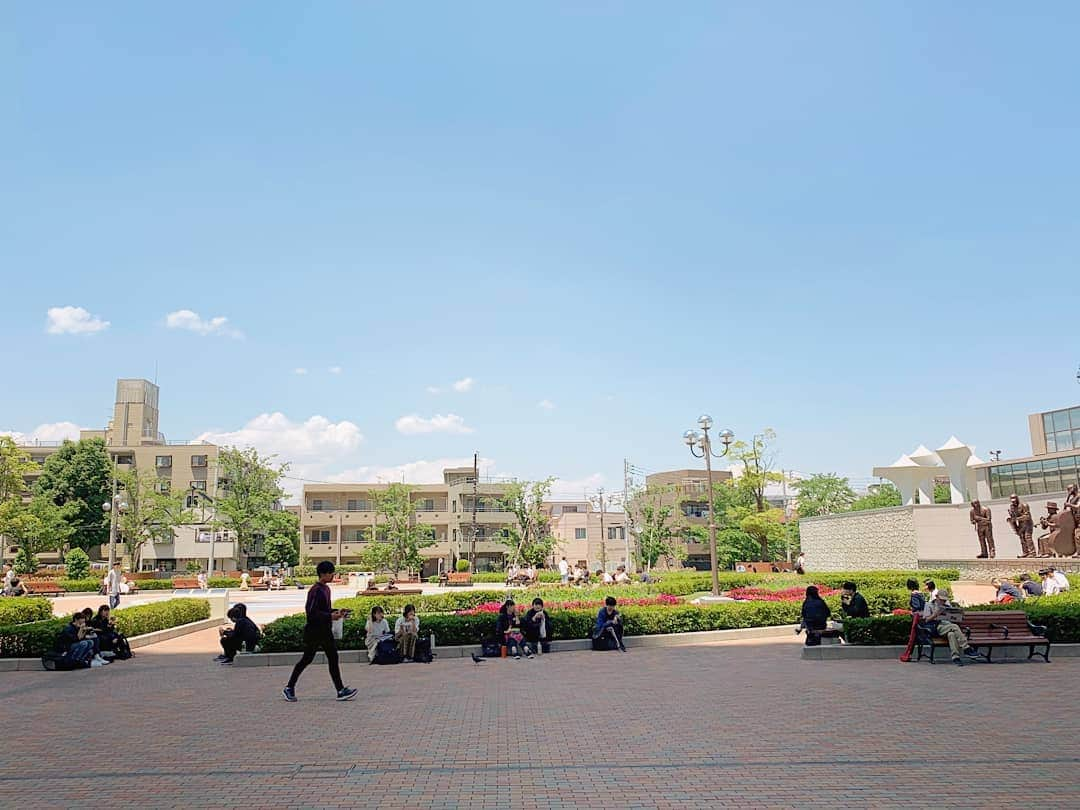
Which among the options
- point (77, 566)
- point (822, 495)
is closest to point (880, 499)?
point (822, 495)

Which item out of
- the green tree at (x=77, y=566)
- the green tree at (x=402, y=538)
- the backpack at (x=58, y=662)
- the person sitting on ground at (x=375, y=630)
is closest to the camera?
the backpack at (x=58, y=662)

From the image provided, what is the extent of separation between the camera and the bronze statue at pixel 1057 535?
87.0ft

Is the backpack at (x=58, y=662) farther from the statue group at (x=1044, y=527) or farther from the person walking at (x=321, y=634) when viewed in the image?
the statue group at (x=1044, y=527)

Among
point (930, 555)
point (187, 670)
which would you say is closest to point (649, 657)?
point (187, 670)

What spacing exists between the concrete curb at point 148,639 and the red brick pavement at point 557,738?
115 centimetres

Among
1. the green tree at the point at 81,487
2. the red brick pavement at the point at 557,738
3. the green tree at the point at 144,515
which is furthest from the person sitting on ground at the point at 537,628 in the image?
the green tree at the point at 81,487

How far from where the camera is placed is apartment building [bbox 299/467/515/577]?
216ft

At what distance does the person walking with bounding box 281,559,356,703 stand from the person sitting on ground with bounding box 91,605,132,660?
19.8 feet

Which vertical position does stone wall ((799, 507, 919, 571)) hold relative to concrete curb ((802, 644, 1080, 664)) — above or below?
above

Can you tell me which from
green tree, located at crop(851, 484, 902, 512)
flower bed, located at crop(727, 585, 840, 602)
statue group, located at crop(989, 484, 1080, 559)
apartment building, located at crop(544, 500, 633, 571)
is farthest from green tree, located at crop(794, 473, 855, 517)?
flower bed, located at crop(727, 585, 840, 602)

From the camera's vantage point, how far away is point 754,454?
180ft

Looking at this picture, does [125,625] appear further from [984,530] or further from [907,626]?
[984,530]

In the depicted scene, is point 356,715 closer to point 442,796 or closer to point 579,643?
point 442,796

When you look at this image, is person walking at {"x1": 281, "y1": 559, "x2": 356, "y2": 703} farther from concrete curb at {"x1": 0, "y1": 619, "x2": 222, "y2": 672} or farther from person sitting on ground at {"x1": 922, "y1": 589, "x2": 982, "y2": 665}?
person sitting on ground at {"x1": 922, "y1": 589, "x2": 982, "y2": 665}
